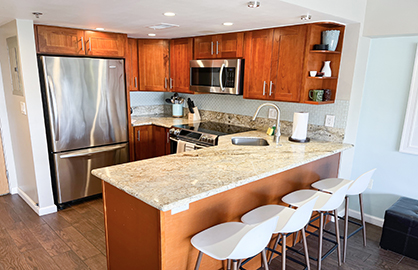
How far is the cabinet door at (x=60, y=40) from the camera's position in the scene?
9.93 ft

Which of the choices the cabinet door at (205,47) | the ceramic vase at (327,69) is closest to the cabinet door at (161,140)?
the cabinet door at (205,47)

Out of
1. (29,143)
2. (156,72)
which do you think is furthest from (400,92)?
(29,143)

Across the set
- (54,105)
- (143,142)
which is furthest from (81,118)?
(143,142)

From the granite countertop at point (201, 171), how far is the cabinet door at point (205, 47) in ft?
4.40

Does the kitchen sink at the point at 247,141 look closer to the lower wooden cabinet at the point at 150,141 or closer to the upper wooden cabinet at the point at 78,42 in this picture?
the lower wooden cabinet at the point at 150,141

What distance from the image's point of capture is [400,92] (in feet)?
9.25

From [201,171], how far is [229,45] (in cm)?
191

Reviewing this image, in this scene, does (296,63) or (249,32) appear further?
(249,32)

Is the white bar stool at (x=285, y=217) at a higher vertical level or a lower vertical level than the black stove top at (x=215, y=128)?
lower

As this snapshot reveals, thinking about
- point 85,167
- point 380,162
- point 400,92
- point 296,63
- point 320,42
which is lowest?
point 85,167

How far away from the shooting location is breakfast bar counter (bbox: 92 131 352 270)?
1674mm

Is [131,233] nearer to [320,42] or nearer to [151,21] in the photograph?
[151,21]

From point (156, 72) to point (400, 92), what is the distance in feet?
9.90

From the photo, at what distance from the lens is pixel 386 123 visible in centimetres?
294
